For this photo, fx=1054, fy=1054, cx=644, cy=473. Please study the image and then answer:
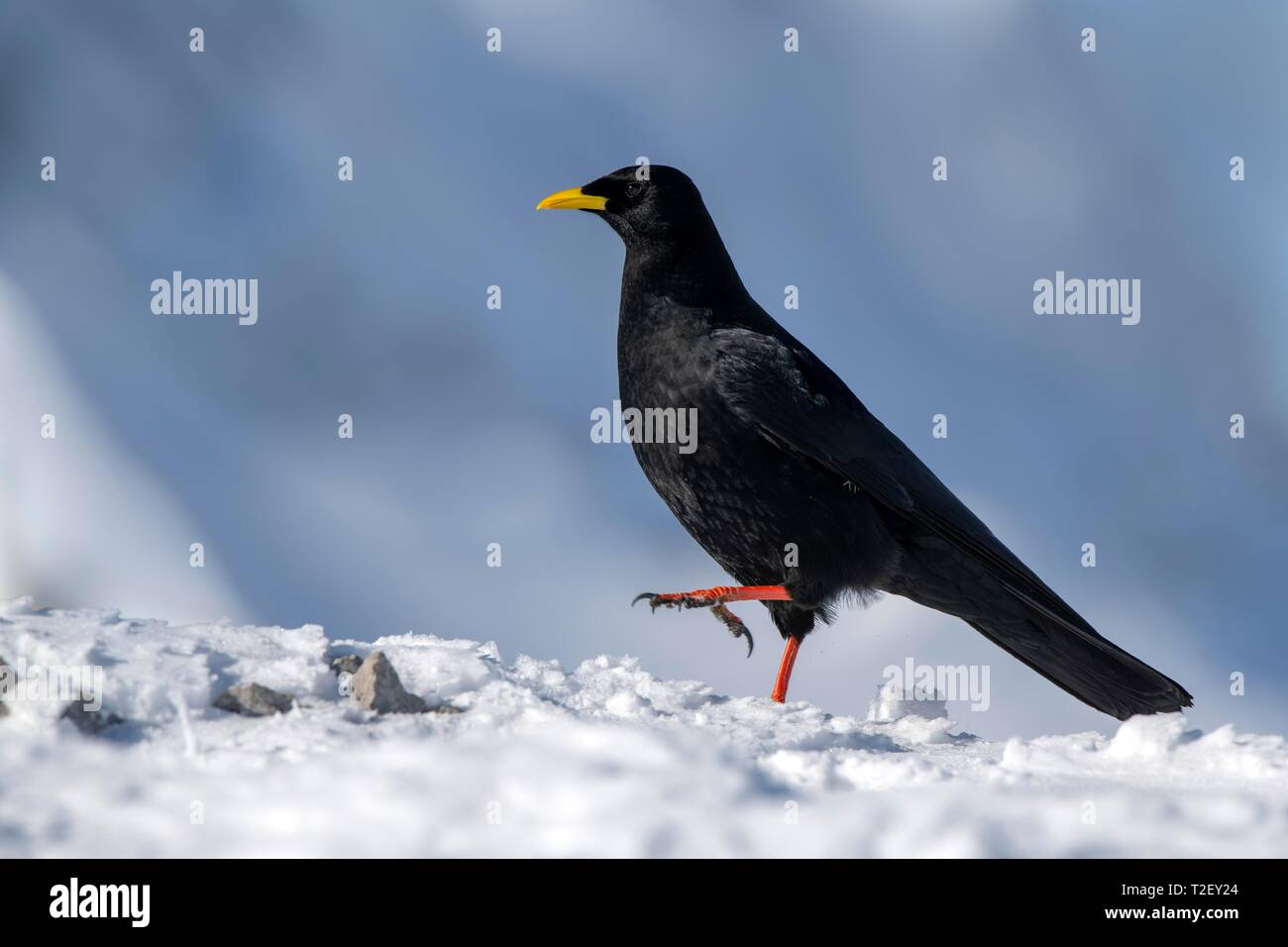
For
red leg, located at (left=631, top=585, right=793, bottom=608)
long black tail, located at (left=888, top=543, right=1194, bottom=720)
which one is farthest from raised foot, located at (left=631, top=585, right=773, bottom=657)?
long black tail, located at (left=888, top=543, right=1194, bottom=720)

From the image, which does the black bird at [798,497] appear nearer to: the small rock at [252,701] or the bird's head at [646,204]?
A: the bird's head at [646,204]

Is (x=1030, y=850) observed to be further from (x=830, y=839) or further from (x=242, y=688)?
(x=242, y=688)

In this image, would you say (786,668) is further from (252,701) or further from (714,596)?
(252,701)

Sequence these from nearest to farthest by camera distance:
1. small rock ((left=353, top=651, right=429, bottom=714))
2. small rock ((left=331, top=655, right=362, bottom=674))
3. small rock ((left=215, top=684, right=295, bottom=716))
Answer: small rock ((left=215, top=684, right=295, bottom=716)), small rock ((left=353, top=651, right=429, bottom=714)), small rock ((left=331, top=655, right=362, bottom=674))

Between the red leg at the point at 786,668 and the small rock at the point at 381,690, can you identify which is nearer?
the small rock at the point at 381,690

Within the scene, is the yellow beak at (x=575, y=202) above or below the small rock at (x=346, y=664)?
above

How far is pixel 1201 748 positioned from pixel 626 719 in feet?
9.18

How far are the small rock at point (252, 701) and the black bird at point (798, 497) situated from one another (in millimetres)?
2748

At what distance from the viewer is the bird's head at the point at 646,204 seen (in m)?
7.70

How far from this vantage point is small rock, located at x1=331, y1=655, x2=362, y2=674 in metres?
5.18

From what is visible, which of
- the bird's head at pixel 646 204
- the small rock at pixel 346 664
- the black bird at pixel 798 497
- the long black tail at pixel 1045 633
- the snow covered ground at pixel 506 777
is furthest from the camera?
the bird's head at pixel 646 204

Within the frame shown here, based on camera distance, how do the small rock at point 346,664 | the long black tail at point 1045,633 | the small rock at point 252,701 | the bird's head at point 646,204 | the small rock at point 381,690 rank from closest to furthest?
the small rock at point 252,701 < the small rock at point 381,690 < the small rock at point 346,664 < the long black tail at point 1045,633 < the bird's head at point 646,204

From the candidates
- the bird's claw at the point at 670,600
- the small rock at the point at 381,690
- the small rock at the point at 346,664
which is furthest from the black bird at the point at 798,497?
the small rock at the point at 381,690

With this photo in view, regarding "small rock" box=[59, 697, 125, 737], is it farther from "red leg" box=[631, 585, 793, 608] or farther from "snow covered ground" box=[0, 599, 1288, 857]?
"red leg" box=[631, 585, 793, 608]
